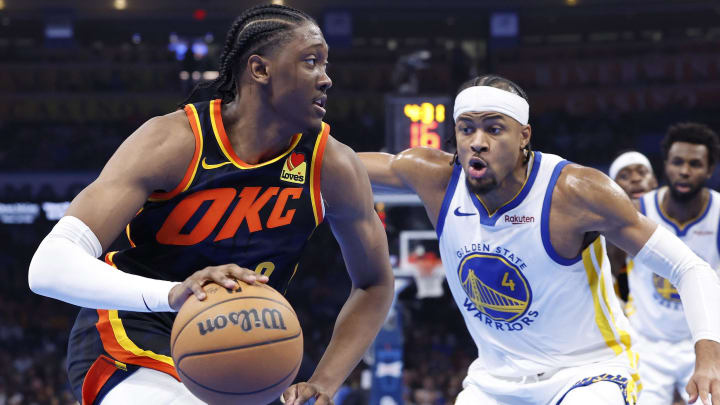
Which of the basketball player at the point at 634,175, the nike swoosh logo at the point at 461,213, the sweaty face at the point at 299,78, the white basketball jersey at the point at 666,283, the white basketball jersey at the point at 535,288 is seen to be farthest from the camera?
the basketball player at the point at 634,175

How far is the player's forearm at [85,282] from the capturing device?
2234mm

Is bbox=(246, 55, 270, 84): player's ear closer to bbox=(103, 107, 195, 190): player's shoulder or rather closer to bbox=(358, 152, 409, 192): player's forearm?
bbox=(103, 107, 195, 190): player's shoulder

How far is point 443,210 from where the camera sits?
3668 mm

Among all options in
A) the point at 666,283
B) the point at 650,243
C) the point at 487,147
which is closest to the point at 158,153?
the point at 487,147

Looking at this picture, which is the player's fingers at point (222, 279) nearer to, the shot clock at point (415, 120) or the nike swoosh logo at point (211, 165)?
the nike swoosh logo at point (211, 165)

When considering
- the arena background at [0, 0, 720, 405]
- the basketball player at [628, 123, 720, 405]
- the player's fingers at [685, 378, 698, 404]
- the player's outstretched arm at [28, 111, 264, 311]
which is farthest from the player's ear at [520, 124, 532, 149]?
the arena background at [0, 0, 720, 405]

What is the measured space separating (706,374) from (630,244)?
1.90 feet

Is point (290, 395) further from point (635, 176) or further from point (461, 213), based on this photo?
point (635, 176)

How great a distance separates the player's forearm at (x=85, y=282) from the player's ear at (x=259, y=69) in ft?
2.47

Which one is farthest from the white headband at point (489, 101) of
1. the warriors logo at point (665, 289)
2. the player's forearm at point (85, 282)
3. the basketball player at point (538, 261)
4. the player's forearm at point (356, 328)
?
the warriors logo at point (665, 289)

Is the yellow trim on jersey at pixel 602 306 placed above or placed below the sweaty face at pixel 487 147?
below

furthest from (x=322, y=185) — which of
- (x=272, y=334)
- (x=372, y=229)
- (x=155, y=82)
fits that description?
(x=155, y=82)

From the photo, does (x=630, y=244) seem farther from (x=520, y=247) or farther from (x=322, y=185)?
(x=322, y=185)

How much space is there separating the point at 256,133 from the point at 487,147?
1117 mm
